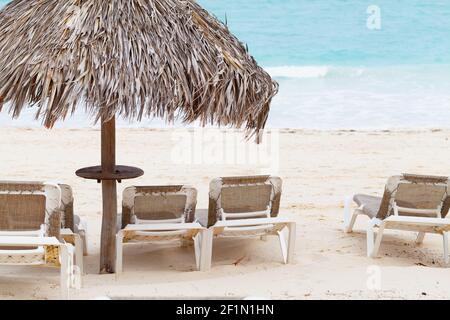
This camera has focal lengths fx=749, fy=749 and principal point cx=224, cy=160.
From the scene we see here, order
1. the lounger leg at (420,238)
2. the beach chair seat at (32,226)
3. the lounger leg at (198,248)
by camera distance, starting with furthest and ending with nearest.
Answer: the lounger leg at (420,238), the lounger leg at (198,248), the beach chair seat at (32,226)

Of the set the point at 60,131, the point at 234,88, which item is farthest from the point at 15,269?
the point at 60,131

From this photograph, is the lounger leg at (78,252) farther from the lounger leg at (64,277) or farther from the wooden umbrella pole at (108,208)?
the lounger leg at (64,277)

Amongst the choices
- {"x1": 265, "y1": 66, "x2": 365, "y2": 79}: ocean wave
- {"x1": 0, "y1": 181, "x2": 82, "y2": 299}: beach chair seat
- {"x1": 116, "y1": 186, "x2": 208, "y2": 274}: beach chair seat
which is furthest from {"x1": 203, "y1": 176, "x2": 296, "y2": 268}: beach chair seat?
{"x1": 265, "y1": 66, "x2": 365, "y2": 79}: ocean wave

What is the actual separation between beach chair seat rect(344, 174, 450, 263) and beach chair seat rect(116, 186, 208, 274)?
1424 millimetres

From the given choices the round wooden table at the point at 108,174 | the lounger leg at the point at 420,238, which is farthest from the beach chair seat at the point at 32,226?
the lounger leg at the point at 420,238

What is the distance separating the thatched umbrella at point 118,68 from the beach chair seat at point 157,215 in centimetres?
18

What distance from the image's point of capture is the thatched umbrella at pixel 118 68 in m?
4.80

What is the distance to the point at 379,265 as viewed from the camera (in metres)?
5.55

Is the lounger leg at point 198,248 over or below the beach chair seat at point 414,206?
below

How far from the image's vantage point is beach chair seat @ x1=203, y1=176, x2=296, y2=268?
534 centimetres

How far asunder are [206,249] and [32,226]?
1.28 m

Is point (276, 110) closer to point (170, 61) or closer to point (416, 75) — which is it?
point (416, 75)
